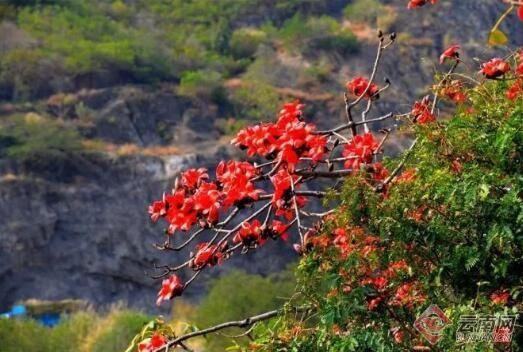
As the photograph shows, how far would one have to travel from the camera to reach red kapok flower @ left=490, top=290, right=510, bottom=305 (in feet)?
5.13

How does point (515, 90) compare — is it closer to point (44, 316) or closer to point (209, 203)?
point (209, 203)

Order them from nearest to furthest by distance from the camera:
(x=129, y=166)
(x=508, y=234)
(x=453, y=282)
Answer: (x=508, y=234) < (x=453, y=282) < (x=129, y=166)

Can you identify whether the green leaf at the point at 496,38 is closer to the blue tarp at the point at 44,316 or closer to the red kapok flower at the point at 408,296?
the red kapok flower at the point at 408,296

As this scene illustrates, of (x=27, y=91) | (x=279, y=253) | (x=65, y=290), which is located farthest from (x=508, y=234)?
(x=27, y=91)

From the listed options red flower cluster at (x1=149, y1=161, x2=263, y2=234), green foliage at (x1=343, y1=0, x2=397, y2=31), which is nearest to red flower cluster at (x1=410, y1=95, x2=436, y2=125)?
red flower cluster at (x1=149, y1=161, x2=263, y2=234)

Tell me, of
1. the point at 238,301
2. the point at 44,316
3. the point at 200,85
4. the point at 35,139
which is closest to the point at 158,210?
the point at 238,301

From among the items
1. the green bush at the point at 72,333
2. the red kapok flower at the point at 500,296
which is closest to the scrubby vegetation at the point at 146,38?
the green bush at the point at 72,333

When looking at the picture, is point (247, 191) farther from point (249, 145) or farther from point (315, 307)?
point (315, 307)

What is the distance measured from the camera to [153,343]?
191 centimetres

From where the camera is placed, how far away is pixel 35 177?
53.9ft

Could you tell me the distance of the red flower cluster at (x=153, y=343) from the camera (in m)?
1.90

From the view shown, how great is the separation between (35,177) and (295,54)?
379 inches

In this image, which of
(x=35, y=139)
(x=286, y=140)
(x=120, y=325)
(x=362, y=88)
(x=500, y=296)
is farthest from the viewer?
(x=35, y=139)

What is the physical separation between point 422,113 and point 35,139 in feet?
50.5
